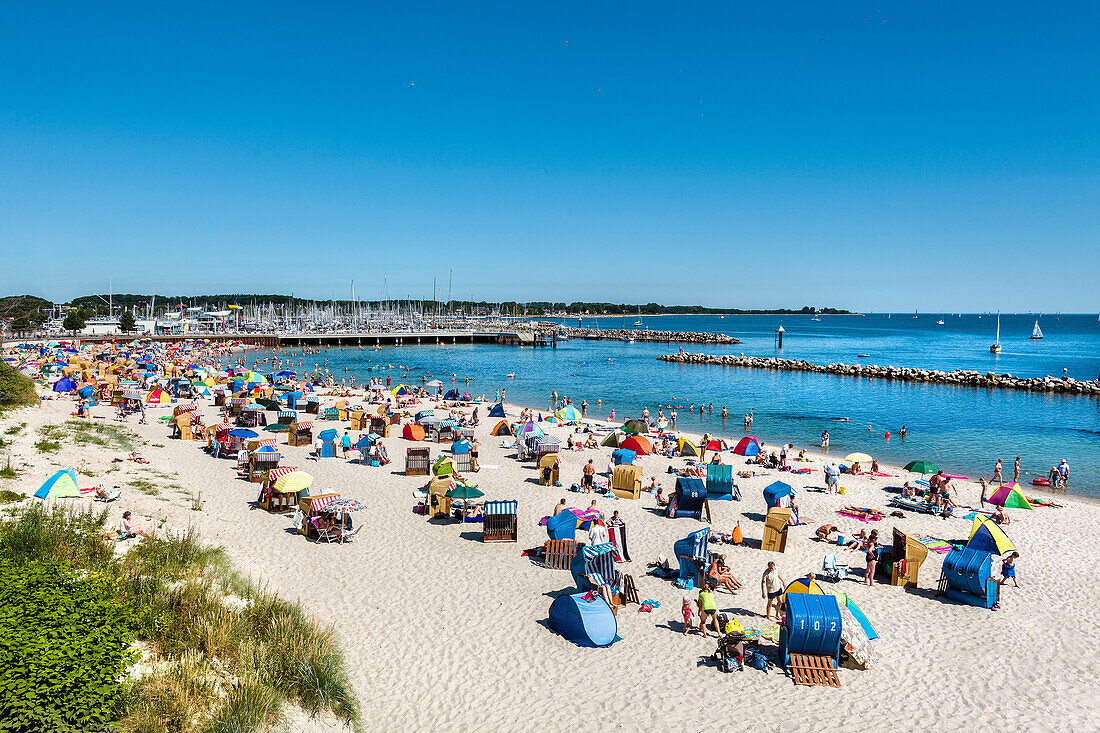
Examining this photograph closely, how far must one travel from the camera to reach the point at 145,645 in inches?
287

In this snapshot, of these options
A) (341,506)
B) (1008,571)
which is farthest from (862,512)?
(341,506)

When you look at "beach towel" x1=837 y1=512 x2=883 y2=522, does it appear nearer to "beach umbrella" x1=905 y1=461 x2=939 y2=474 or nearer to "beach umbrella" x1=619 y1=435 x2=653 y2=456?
"beach umbrella" x1=905 y1=461 x2=939 y2=474

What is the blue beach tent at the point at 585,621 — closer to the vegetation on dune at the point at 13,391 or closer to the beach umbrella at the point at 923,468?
the beach umbrella at the point at 923,468

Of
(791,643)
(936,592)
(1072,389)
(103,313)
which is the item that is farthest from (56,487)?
(103,313)

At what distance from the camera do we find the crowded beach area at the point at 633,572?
816cm

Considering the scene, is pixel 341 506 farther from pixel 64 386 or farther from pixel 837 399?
pixel 837 399

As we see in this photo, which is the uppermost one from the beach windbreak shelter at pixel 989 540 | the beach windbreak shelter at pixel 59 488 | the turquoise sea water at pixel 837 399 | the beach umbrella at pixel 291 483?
the beach windbreak shelter at pixel 59 488

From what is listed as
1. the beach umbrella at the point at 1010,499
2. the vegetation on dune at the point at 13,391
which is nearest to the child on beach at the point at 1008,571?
the beach umbrella at the point at 1010,499

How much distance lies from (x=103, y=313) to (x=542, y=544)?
176477 mm

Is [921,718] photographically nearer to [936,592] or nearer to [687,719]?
[687,719]

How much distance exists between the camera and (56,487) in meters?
13.4

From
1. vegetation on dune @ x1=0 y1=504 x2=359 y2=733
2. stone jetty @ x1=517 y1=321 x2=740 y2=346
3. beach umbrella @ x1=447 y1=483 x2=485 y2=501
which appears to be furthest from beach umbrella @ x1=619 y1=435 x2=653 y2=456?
stone jetty @ x1=517 y1=321 x2=740 y2=346

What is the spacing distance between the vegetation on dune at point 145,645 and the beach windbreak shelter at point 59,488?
3.83m

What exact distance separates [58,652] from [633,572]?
30.4 feet
